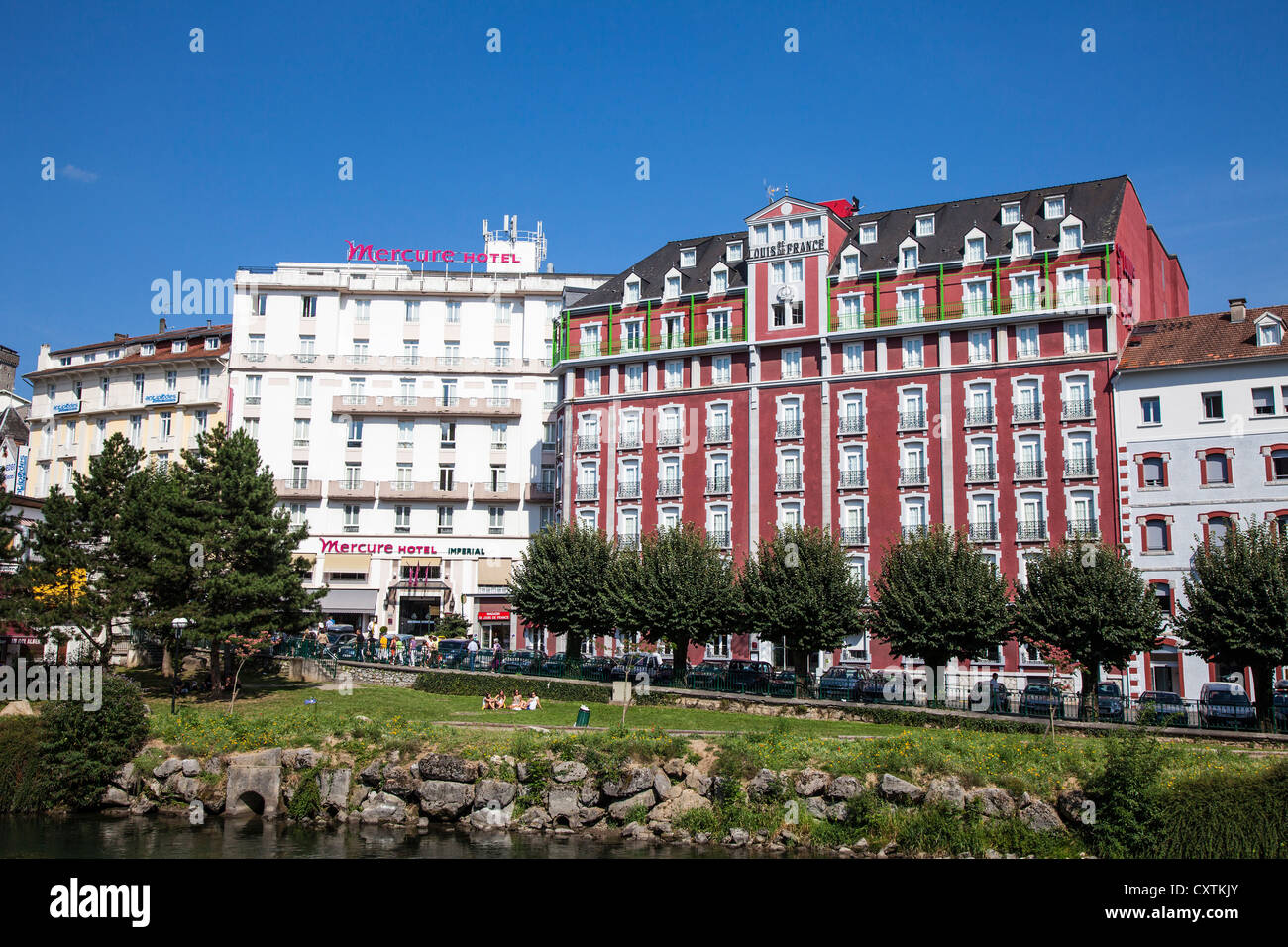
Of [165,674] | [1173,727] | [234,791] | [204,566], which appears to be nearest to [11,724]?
[234,791]

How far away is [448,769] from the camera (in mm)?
31547

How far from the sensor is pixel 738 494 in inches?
2480

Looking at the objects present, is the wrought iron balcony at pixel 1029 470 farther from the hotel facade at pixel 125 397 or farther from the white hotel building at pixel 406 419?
the hotel facade at pixel 125 397

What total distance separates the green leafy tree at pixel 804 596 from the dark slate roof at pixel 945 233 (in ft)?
73.0

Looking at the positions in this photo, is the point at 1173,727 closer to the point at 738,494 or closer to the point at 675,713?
the point at 675,713

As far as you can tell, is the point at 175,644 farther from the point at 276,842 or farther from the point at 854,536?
the point at 854,536

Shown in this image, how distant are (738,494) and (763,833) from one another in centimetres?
3551

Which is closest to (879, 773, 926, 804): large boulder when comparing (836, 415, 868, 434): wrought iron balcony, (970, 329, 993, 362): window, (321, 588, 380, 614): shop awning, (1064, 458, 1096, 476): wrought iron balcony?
(1064, 458, 1096, 476): wrought iron balcony

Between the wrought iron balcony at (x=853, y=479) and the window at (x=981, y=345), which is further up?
→ the window at (x=981, y=345)

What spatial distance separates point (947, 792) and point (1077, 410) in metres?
33.3

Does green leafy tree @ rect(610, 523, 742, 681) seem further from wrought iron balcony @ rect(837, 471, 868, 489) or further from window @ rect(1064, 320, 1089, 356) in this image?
window @ rect(1064, 320, 1089, 356)

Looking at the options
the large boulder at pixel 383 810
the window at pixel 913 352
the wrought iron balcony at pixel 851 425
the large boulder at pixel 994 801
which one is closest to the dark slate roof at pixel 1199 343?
the window at pixel 913 352

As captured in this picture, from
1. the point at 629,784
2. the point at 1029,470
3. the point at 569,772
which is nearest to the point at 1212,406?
the point at 1029,470

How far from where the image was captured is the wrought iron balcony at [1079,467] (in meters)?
54.5
